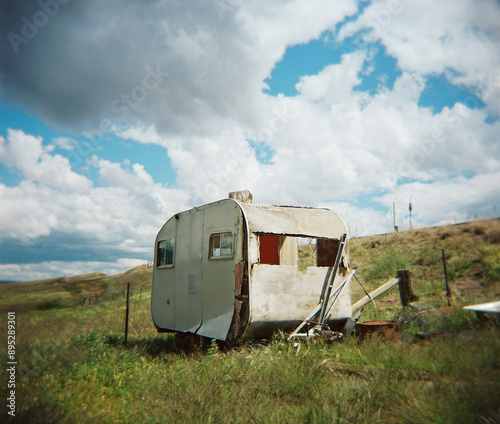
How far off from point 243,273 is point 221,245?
1.02 m

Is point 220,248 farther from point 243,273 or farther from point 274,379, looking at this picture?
point 274,379

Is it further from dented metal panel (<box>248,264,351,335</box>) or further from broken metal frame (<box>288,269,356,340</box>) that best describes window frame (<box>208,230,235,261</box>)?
broken metal frame (<box>288,269,356,340</box>)

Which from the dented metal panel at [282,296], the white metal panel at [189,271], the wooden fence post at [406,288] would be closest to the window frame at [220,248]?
the white metal panel at [189,271]

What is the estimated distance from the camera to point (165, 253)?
10.5 meters

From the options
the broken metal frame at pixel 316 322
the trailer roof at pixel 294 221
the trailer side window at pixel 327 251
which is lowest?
the broken metal frame at pixel 316 322

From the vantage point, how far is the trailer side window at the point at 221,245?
7.88 meters

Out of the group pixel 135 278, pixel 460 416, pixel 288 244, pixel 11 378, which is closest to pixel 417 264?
pixel 288 244

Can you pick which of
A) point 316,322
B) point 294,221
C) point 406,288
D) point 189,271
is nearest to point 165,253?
point 189,271

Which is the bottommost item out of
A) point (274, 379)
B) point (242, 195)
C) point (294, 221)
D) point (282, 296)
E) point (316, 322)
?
point (274, 379)

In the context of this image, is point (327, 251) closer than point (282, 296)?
No

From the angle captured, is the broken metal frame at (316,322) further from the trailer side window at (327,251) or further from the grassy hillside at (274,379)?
the trailer side window at (327,251)

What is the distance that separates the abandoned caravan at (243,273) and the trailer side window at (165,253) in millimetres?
28

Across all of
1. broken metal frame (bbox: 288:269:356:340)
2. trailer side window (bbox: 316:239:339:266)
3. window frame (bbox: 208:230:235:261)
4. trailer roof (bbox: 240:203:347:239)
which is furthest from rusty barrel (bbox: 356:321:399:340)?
window frame (bbox: 208:230:235:261)

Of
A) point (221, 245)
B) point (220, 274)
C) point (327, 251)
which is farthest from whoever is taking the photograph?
point (327, 251)
